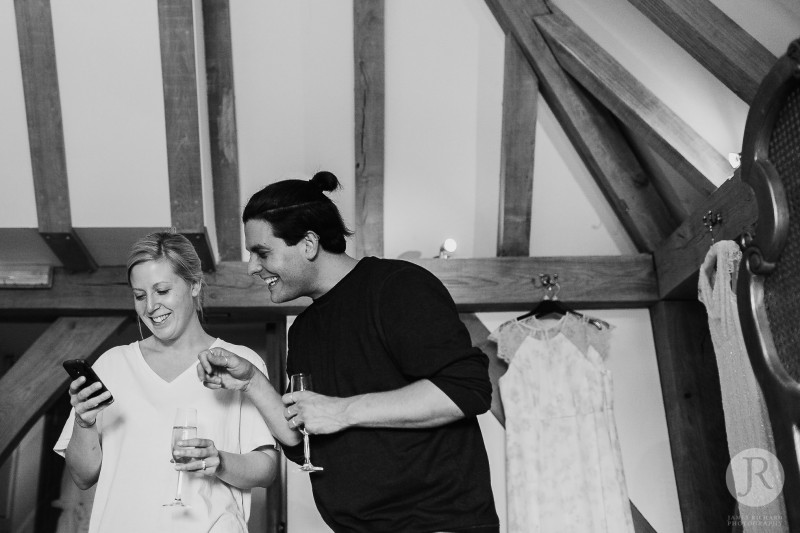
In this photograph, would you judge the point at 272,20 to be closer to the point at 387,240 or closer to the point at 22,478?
the point at 387,240

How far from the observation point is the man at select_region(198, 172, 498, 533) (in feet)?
6.01

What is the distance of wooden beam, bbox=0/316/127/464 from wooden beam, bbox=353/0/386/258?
1.24 m

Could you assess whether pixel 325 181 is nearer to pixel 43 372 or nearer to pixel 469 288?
pixel 469 288

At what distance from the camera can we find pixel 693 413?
158 inches

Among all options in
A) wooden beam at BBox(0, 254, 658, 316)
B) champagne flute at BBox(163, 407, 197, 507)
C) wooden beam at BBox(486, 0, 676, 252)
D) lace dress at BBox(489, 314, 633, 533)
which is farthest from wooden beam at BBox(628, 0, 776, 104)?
champagne flute at BBox(163, 407, 197, 507)

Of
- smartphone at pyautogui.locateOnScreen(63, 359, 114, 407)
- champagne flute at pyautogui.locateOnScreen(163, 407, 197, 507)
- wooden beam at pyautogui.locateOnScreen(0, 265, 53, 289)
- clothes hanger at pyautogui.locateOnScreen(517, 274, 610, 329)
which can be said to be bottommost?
champagne flute at pyautogui.locateOnScreen(163, 407, 197, 507)

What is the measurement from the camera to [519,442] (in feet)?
13.0

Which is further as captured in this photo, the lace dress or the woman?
the lace dress

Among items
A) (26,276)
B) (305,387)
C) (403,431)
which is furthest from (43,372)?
(403,431)

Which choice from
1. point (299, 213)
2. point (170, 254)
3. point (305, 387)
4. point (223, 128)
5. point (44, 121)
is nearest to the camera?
point (305, 387)

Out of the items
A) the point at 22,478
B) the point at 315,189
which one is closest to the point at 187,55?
the point at 315,189

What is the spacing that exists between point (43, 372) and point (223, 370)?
2321mm

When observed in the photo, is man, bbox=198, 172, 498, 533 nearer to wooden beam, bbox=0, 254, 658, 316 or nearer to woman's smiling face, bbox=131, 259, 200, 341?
woman's smiling face, bbox=131, 259, 200, 341

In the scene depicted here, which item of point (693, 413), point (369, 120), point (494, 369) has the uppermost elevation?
point (369, 120)
